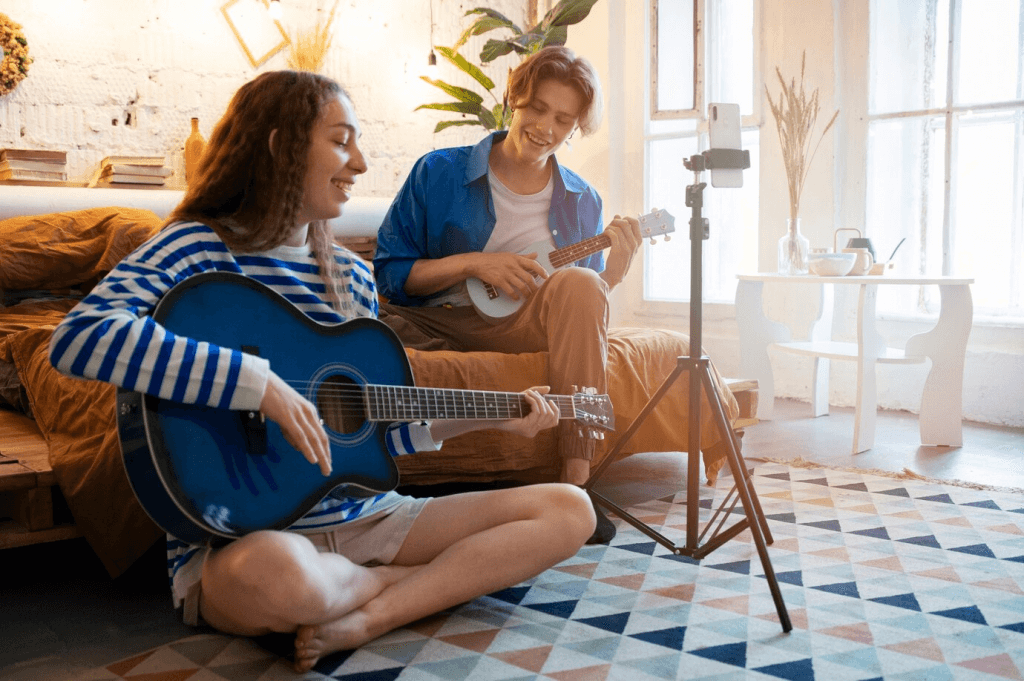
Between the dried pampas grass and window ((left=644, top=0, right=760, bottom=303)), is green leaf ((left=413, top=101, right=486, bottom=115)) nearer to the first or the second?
window ((left=644, top=0, right=760, bottom=303))

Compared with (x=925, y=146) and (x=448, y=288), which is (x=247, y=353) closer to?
(x=448, y=288)

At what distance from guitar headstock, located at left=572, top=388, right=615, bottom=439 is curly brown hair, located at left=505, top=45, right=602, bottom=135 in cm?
82

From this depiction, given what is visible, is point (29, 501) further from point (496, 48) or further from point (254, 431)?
point (496, 48)

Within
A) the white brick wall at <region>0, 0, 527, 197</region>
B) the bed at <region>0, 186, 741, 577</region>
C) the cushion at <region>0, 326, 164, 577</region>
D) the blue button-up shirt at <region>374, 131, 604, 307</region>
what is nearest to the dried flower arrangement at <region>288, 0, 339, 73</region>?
the white brick wall at <region>0, 0, 527, 197</region>

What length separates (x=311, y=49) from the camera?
420 centimetres

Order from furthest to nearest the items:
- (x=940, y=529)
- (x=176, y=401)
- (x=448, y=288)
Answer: (x=448, y=288) → (x=940, y=529) → (x=176, y=401)

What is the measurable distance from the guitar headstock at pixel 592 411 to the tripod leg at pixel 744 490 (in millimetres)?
236

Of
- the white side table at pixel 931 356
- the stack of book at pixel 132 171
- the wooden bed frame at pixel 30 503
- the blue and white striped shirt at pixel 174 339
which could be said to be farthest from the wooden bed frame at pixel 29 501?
the white side table at pixel 931 356

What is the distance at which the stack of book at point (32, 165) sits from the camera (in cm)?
318

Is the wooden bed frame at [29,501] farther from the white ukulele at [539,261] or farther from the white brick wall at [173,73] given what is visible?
the white brick wall at [173,73]

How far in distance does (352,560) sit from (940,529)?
151 centimetres

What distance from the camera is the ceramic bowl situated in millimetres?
3529

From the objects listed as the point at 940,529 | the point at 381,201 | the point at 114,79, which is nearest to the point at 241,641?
the point at 940,529

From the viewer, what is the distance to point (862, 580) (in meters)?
1.91
